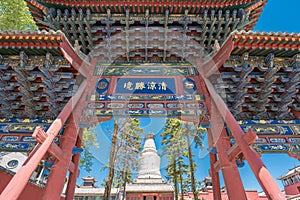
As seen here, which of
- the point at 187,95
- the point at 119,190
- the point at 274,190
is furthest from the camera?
the point at 119,190

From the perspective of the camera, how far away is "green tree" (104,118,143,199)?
1664cm

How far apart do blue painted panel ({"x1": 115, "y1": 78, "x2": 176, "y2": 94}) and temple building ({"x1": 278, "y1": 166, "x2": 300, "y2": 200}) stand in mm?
29775

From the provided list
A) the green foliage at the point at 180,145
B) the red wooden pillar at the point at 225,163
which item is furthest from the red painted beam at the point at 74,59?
the green foliage at the point at 180,145

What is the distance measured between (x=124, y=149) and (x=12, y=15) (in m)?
13.1

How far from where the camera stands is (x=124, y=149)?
18922 millimetres

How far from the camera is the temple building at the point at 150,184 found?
21891 mm

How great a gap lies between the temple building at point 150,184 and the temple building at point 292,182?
693 inches

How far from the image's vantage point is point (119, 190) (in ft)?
69.6

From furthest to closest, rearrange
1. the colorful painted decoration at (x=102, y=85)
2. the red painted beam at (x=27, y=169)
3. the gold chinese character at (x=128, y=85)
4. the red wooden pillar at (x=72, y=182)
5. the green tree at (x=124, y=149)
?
1. the green tree at (x=124, y=149)
2. the gold chinese character at (x=128, y=85)
3. the colorful painted decoration at (x=102, y=85)
4. the red wooden pillar at (x=72, y=182)
5. the red painted beam at (x=27, y=169)

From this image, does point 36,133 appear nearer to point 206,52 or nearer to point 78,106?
point 78,106

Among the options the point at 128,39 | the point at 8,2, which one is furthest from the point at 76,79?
the point at 8,2

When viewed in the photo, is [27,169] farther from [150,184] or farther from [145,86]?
[150,184]

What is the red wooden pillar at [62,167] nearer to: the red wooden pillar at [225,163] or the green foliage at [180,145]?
the red wooden pillar at [225,163]

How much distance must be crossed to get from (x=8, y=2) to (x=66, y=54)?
8.78m
